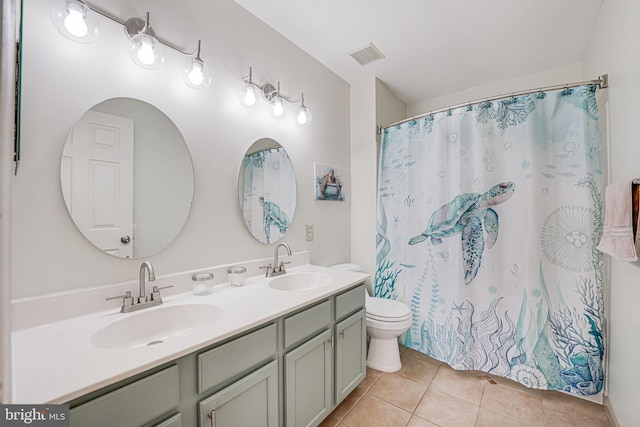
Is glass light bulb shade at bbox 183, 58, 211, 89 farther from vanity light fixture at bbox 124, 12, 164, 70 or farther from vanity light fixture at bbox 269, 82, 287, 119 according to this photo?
vanity light fixture at bbox 269, 82, 287, 119

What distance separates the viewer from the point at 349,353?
169 cm

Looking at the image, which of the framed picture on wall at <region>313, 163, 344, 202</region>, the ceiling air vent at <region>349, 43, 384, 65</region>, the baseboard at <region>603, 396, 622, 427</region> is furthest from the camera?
the framed picture on wall at <region>313, 163, 344, 202</region>

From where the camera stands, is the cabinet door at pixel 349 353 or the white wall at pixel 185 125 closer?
the white wall at pixel 185 125

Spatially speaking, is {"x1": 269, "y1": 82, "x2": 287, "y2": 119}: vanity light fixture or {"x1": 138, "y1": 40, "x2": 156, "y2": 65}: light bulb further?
{"x1": 269, "y1": 82, "x2": 287, "y2": 119}: vanity light fixture

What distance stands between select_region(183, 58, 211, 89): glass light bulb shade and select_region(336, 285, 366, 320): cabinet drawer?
4.58ft

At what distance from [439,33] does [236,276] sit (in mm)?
2177

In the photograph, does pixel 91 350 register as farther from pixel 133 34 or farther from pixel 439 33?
pixel 439 33

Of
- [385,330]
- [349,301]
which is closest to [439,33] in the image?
[349,301]

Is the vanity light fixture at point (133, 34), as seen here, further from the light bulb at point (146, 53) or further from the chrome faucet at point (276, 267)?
the chrome faucet at point (276, 267)

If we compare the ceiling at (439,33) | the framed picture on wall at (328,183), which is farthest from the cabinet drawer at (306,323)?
the ceiling at (439,33)

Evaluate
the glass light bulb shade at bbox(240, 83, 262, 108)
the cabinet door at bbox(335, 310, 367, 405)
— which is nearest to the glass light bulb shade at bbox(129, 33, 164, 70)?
the glass light bulb shade at bbox(240, 83, 262, 108)

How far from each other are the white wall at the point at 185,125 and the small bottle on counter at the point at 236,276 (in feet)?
0.37

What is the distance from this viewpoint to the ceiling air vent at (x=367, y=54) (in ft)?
6.88

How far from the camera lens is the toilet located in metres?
1.99
